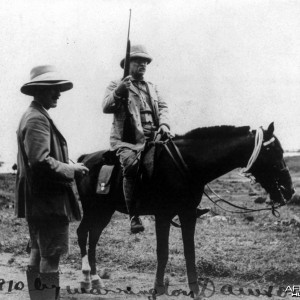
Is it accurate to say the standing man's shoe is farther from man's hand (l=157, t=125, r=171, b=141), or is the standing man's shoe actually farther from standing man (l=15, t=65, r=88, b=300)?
standing man (l=15, t=65, r=88, b=300)

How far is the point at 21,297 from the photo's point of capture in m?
5.80

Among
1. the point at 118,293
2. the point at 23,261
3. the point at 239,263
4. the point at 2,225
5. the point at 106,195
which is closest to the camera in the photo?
the point at 118,293

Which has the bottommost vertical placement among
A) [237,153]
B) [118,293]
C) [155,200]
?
[118,293]

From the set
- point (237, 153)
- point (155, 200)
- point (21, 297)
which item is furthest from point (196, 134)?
point (21, 297)

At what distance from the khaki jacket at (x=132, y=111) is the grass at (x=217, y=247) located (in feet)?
6.77

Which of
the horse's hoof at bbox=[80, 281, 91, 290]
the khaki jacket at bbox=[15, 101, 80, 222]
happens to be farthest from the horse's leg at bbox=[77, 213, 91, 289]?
the khaki jacket at bbox=[15, 101, 80, 222]

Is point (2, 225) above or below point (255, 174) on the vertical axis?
below

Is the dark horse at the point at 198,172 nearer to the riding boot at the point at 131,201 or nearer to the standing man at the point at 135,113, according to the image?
the riding boot at the point at 131,201

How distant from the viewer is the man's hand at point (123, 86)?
5980 millimetres

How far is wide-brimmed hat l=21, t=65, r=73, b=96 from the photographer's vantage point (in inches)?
162

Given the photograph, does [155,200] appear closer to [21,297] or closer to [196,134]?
[196,134]

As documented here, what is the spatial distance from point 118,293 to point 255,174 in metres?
2.27

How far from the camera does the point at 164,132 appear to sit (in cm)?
616

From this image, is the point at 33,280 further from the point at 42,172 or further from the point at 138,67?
the point at 138,67
